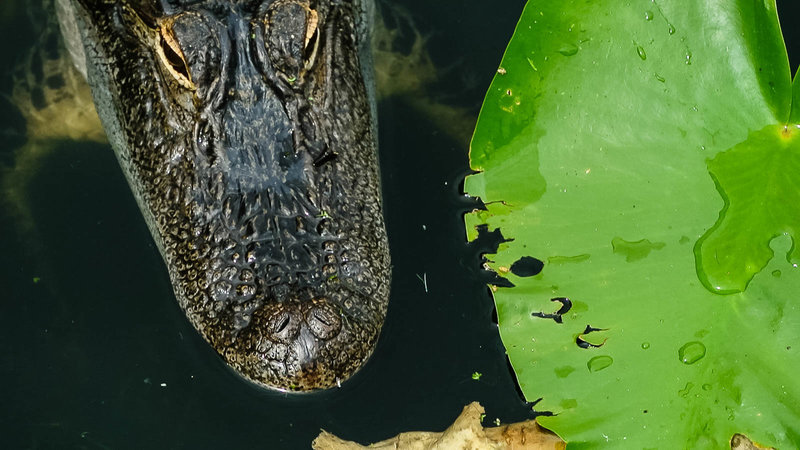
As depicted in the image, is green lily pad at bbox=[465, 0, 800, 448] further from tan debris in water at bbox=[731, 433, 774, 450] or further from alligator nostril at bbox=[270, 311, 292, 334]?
alligator nostril at bbox=[270, 311, 292, 334]

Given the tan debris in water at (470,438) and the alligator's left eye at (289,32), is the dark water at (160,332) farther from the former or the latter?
the alligator's left eye at (289,32)

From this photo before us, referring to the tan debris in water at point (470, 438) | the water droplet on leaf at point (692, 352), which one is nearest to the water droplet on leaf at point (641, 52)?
the water droplet on leaf at point (692, 352)

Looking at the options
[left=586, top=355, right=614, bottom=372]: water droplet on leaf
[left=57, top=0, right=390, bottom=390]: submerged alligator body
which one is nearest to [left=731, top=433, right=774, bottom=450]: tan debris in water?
[left=586, top=355, right=614, bottom=372]: water droplet on leaf

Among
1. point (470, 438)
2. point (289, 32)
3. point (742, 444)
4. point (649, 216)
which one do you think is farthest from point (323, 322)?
point (742, 444)

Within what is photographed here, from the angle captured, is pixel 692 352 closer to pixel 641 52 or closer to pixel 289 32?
pixel 641 52

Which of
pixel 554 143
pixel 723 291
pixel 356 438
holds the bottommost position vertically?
A: pixel 356 438

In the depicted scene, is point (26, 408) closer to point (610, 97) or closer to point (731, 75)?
point (610, 97)

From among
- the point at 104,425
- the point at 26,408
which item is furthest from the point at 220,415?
the point at 26,408

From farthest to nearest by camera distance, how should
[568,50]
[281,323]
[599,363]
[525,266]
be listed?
1. [525,266]
2. [568,50]
3. [599,363]
4. [281,323]
